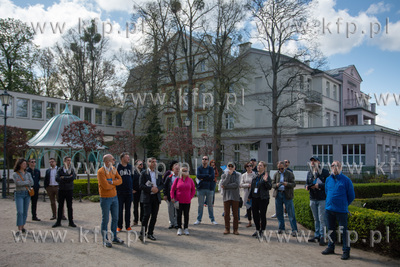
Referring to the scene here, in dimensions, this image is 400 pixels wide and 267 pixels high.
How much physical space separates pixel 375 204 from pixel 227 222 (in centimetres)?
579

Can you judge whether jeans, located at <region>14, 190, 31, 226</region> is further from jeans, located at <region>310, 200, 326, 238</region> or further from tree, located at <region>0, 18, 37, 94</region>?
tree, located at <region>0, 18, 37, 94</region>

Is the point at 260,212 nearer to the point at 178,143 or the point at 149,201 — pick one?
the point at 149,201

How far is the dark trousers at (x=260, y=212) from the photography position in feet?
Answer: 27.9

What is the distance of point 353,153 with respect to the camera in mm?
32594

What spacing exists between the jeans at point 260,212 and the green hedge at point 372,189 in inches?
430

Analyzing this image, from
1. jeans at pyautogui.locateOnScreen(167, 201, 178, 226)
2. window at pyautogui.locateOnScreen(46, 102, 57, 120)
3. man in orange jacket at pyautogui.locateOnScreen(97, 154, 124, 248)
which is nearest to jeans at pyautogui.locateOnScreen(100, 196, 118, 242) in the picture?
man in orange jacket at pyautogui.locateOnScreen(97, 154, 124, 248)

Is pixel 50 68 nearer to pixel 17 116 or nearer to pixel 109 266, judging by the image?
pixel 17 116

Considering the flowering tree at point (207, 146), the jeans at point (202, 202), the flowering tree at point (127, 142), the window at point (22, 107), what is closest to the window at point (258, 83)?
the flowering tree at point (207, 146)

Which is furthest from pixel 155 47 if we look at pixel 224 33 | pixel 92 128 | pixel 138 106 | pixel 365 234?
pixel 365 234

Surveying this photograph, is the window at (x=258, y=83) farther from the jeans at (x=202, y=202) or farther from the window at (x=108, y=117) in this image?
Answer: the jeans at (x=202, y=202)

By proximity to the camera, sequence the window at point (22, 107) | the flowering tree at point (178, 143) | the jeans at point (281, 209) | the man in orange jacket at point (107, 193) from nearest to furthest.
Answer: the man in orange jacket at point (107, 193)
the jeans at point (281, 209)
the flowering tree at point (178, 143)
the window at point (22, 107)

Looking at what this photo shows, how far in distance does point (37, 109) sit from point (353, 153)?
3296cm

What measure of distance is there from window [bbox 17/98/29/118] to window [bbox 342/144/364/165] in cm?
3272

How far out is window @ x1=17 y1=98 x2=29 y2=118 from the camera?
3366 cm
